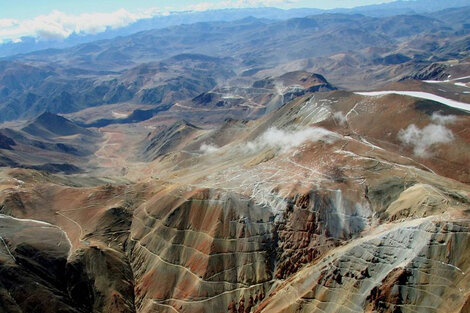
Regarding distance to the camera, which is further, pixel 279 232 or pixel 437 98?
pixel 437 98

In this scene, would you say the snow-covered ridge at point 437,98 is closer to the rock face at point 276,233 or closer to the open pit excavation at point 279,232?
the open pit excavation at point 279,232

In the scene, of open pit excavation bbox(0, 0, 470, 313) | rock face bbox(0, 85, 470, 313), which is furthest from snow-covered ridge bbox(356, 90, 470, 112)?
rock face bbox(0, 85, 470, 313)

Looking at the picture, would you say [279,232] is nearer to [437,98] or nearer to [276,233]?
[276,233]

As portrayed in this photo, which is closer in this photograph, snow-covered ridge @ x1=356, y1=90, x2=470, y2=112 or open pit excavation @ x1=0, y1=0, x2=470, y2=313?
open pit excavation @ x1=0, y1=0, x2=470, y2=313

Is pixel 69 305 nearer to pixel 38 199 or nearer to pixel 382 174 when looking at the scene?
pixel 38 199

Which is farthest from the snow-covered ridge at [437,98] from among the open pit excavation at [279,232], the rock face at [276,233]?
the rock face at [276,233]

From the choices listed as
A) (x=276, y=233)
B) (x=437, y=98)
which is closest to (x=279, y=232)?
(x=276, y=233)

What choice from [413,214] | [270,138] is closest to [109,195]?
[270,138]

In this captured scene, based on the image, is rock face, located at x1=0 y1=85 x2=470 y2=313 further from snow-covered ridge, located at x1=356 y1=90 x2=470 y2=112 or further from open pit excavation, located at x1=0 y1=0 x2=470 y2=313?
snow-covered ridge, located at x1=356 y1=90 x2=470 y2=112

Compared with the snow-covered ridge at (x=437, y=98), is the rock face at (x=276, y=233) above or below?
below

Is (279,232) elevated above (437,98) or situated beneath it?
situated beneath
